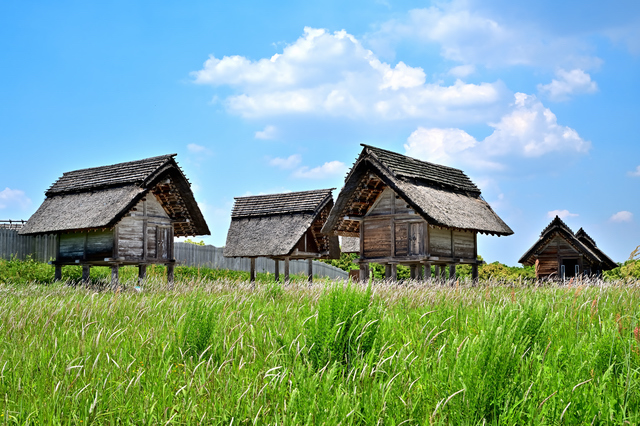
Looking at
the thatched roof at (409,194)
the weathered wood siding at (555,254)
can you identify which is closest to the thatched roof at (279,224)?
the thatched roof at (409,194)

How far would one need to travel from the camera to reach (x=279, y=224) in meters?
30.1

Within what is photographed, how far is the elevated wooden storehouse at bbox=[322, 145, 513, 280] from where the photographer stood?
20719mm

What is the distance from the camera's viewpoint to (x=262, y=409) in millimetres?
3959

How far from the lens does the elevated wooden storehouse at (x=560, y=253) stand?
1182 inches

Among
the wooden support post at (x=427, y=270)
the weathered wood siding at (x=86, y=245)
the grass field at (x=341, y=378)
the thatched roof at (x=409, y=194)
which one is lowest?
the grass field at (x=341, y=378)

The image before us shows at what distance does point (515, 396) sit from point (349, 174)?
1792 centimetres

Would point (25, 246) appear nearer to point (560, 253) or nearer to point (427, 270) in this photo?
point (427, 270)

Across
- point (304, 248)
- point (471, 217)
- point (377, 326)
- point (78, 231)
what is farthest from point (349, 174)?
point (377, 326)

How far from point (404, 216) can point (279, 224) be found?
34.1ft

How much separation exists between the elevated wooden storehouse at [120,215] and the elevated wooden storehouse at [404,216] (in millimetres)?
6828

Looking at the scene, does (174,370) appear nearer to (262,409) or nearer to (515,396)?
(262,409)

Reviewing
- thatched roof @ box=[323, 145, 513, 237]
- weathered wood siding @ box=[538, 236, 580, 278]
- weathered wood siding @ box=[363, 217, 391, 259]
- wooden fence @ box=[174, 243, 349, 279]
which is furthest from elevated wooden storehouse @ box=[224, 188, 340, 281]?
weathered wood siding @ box=[538, 236, 580, 278]

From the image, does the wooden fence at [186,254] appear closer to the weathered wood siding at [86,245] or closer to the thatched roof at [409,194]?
the weathered wood siding at [86,245]

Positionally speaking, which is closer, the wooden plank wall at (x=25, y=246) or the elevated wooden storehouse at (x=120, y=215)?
the elevated wooden storehouse at (x=120, y=215)
